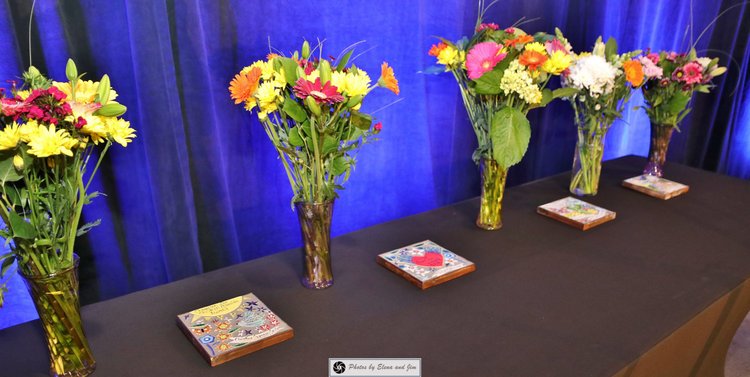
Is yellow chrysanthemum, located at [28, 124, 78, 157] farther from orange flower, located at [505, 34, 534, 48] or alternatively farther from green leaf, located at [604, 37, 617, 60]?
green leaf, located at [604, 37, 617, 60]

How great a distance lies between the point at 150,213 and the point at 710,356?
1.31m

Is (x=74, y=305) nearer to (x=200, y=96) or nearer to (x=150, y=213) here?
(x=150, y=213)

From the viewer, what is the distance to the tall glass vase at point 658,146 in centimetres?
154

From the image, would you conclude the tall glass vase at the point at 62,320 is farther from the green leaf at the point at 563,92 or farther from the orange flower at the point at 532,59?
the green leaf at the point at 563,92

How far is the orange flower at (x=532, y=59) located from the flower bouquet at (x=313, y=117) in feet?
1.11

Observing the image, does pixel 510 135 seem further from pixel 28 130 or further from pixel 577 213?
pixel 28 130

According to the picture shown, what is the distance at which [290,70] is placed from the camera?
0.83 meters

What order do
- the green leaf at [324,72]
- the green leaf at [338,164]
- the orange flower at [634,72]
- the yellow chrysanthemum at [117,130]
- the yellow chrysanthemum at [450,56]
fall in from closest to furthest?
the yellow chrysanthemum at [117,130]
the green leaf at [324,72]
the green leaf at [338,164]
the yellow chrysanthemum at [450,56]
the orange flower at [634,72]

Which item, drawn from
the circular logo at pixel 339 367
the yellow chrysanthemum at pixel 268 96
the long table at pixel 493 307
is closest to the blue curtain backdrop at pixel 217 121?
the long table at pixel 493 307

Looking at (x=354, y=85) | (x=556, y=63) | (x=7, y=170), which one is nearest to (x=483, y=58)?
(x=556, y=63)

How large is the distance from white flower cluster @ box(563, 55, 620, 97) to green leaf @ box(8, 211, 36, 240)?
1.19m

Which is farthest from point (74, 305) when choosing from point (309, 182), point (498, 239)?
point (498, 239)

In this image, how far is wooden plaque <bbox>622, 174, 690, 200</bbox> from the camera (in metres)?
1.47

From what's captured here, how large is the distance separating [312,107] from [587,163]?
38.1 inches
